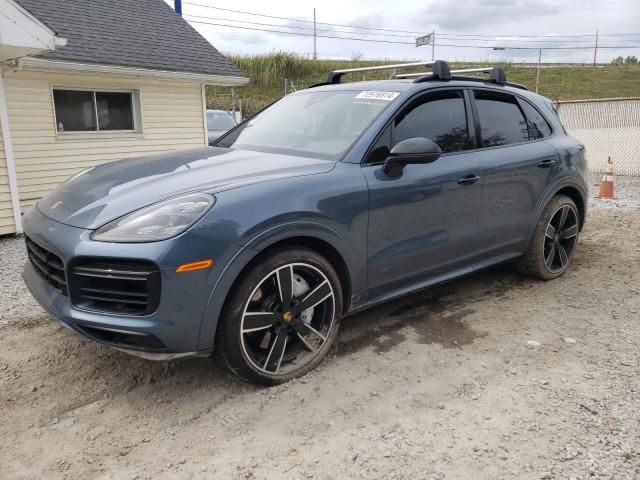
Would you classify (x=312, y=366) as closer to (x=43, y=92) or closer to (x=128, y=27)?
(x=43, y=92)

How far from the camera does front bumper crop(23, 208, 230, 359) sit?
2514 mm

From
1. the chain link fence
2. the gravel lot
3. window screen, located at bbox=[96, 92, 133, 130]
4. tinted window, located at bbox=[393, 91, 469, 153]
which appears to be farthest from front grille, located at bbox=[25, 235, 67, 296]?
the chain link fence

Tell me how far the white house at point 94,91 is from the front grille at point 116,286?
5.16 metres

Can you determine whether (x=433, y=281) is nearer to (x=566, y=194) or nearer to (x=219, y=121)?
(x=566, y=194)

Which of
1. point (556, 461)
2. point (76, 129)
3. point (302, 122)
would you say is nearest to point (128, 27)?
point (76, 129)

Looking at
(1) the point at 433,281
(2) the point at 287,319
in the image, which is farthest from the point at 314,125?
(2) the point at 287,319

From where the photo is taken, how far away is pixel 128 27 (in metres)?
10.4

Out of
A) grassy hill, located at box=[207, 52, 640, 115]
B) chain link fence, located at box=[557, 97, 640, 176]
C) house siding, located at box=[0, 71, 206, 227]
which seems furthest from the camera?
grassy hill, located at box=[207, 52, 640, 115]

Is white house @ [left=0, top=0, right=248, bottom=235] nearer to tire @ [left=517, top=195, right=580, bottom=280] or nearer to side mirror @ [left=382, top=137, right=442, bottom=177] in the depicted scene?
side mirror @ [left=382, top=137, right=442, bottom=177]

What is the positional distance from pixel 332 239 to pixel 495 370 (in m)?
1.31

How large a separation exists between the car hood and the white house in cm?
420

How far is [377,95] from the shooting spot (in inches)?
148

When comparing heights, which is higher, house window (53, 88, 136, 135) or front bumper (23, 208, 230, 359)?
house window (53, 88, 136, 135)

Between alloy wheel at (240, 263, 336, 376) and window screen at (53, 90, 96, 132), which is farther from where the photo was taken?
window screen at (53, 90, 96, 132)
